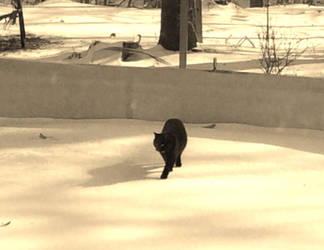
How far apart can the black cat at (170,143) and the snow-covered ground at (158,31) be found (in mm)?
4668

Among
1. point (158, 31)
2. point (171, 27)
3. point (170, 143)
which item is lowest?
point (158, 31)

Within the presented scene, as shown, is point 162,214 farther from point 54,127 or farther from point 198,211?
point 54,127

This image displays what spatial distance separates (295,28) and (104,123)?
9.03 meters

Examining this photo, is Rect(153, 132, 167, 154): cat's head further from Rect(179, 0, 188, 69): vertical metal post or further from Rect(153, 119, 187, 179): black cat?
Rect(179, 0, 188, 69): vertical metal post

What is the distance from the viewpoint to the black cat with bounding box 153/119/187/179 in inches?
186

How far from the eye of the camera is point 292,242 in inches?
143

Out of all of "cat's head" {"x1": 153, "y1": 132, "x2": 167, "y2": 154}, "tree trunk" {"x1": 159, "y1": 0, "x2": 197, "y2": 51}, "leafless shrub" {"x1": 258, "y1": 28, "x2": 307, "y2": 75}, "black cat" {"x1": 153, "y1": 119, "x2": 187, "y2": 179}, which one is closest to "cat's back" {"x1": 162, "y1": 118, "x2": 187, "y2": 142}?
"black cat" {"x1": 153, "y1": 119, "x2": 187, "y2": 179}

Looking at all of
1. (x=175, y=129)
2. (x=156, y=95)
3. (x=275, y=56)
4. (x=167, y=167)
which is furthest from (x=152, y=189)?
(x=275, y=56)

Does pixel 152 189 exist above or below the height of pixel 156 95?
below

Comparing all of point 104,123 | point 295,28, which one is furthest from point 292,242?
point 295,28

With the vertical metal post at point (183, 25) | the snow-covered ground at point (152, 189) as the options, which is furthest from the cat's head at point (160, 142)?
the vertical metal post at point (183, 25)

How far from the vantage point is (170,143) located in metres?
4.78

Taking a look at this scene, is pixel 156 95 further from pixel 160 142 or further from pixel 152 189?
pixel 152 189

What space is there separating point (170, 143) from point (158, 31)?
926 centimetres
